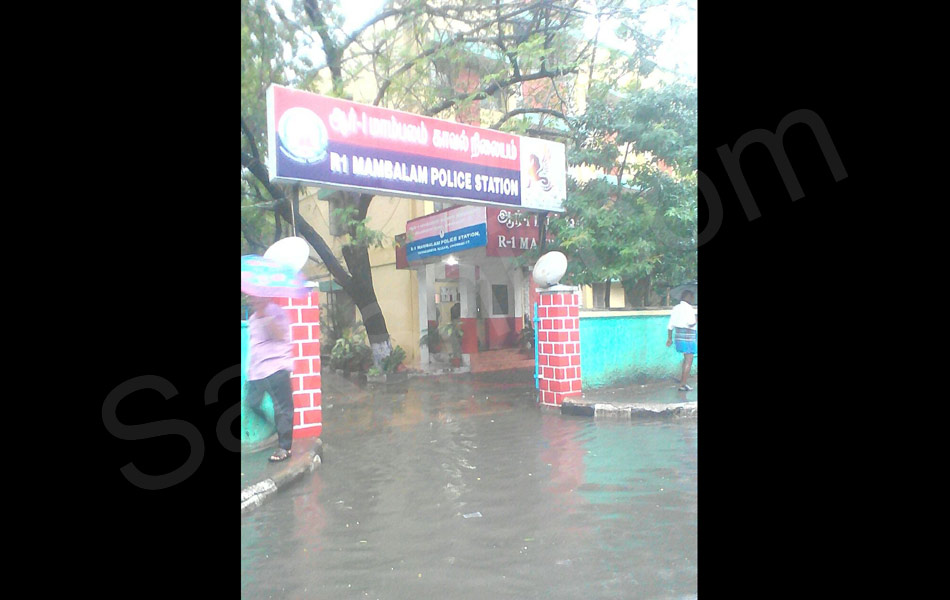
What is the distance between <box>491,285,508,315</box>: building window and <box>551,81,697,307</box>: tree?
52 centimetres

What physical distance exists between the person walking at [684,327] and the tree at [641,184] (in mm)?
154

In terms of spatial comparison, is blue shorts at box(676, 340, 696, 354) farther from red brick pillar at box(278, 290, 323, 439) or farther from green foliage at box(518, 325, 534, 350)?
red brick pillar at box(278, 290, 323, 439)

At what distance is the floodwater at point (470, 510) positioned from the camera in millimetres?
1729

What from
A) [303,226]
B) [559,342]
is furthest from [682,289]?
[303,226]

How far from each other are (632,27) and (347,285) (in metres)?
2.45

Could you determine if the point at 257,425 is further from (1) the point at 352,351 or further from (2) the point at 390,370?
(2) the point at 390,370

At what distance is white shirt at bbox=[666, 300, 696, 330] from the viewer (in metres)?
3.34

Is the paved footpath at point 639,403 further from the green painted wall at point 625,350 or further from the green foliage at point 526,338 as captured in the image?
the green foliage at point 526,338

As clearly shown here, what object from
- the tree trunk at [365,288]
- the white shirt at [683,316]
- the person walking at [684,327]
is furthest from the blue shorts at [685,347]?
the tree trunk at [365,288]

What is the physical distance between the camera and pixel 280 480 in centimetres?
227

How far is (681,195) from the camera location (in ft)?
11.4

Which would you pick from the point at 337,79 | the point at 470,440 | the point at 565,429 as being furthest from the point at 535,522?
the point at 337,79

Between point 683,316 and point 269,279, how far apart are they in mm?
2563

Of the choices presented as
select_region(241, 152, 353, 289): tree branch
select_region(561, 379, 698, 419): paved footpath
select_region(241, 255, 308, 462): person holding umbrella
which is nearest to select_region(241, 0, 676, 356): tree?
select_region(241, 152, 353, 289): tree branch
